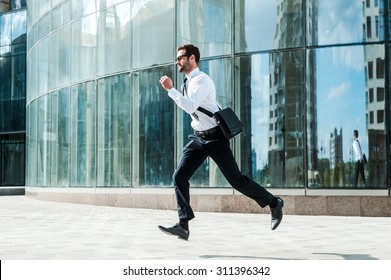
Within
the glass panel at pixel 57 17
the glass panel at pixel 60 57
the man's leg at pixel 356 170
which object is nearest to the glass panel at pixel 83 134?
the glass panel at pixel 60 57

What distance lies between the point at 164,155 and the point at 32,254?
337 inches

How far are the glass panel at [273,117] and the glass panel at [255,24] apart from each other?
0.87 feet

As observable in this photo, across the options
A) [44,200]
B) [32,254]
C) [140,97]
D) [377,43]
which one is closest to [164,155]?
[140,97]

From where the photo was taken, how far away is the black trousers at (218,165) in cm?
691

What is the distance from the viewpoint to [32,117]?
23562 mm

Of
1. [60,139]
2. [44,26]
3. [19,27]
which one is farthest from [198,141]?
[19,27]

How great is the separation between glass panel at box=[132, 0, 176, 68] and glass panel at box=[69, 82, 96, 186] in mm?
2272

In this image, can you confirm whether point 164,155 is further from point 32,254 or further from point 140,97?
point 32,254

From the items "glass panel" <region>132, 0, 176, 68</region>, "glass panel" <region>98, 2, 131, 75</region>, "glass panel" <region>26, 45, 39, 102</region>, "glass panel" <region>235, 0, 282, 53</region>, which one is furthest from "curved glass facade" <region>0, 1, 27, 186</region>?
"glass panel" <region>235, 0, 282, 53</region>

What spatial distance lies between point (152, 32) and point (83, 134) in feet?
13.0

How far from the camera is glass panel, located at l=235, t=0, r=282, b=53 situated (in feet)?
45.7

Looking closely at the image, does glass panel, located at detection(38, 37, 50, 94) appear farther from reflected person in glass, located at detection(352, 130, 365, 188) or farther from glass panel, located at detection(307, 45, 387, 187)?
reflected person in glass, located at detection(352, 130, 365, 188)

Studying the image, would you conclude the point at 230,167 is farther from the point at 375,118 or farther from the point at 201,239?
the point at 375,118

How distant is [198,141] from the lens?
699cm
